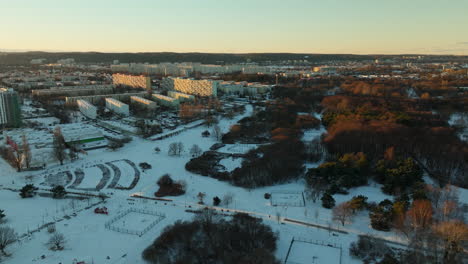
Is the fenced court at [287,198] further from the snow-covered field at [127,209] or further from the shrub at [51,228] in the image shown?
the shrub at [51,228]

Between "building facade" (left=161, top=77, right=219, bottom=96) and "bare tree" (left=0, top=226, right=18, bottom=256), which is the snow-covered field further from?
"building facade" (left=161, top=77, right=219, bottom=96)

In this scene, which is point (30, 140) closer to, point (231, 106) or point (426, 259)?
point (231, 106)

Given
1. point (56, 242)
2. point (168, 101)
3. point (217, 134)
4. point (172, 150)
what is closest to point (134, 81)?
point (168, 101)

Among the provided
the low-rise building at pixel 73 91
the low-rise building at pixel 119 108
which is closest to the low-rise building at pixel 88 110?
the low-rise building at pixel 119 108

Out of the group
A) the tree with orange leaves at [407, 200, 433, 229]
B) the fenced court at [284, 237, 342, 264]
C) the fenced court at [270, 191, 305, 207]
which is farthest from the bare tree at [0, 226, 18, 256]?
the tree with orange leaves at [407, 200, 433, 229]

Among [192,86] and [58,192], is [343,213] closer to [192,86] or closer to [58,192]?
[58,192]

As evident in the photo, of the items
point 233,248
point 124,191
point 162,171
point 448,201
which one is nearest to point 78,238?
point 124,191

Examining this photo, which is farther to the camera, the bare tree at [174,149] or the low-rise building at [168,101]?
the low-rise building at [168,101]
